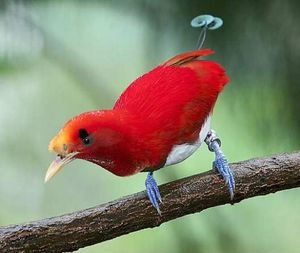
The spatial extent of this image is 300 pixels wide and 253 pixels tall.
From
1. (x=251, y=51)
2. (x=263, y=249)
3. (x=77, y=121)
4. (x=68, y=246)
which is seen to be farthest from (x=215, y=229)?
(x=77, y=121)

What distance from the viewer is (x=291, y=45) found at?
1.37 m

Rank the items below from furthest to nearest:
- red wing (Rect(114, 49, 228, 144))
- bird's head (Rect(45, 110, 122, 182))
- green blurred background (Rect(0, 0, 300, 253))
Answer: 1. green blurred background (Rect(0, 0, 300, 253))
2. red wing (Rect(114, 49, 228, 144))
3. bird's head (Rect(45, 110, 122, 182))

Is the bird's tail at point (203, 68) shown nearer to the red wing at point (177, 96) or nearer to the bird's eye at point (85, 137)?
the red wing at point (177, 96)

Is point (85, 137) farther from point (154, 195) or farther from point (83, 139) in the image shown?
point (154, 195)

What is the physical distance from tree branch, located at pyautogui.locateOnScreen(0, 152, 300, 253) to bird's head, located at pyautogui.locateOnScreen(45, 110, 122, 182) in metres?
0.11

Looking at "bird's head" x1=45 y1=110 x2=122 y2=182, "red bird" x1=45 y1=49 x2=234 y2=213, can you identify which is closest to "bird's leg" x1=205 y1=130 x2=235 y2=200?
"red bird" x1=45 y1=49 x2=234 y2=213

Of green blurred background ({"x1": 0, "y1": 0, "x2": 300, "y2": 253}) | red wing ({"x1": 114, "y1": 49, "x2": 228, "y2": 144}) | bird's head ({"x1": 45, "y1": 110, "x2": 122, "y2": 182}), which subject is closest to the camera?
bird's head ({"x1": 45, "y1": 110, "x2": 122, "y2": 182})

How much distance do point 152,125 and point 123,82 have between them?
0.58m

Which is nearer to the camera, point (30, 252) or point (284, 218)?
point (30, 252)

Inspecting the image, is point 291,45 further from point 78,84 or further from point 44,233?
point 44,233

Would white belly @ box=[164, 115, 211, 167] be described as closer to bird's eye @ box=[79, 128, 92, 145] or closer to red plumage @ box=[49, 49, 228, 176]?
red plumage @ box=[49, 49, 228, 176]

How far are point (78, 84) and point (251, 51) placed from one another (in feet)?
1.10

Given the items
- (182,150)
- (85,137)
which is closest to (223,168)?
(182,150)

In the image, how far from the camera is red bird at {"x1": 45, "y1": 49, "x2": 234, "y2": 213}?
28.2 inches
